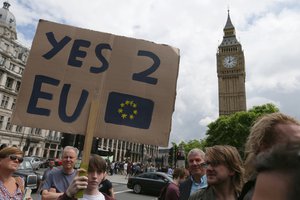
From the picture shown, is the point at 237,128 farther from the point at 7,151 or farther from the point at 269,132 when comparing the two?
the point at 269,132

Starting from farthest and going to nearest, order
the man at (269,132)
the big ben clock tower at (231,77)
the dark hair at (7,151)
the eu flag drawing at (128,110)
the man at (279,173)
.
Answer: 1. the big ben clock tower at (231,77)
2. the dark hair at (7,151)
3. the eu flag drawing at (128,110)
4. the man at (269,132)
5. the man at (279,173)

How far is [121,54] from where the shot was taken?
273 centimetres

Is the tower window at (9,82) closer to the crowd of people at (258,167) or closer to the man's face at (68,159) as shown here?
the man's face at (68,159)

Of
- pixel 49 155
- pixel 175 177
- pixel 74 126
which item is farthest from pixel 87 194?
pixel 49 155

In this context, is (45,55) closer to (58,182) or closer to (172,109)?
(172,109)

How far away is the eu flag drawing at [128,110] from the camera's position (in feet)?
8.62

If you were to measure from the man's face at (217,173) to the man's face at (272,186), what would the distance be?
2017mm

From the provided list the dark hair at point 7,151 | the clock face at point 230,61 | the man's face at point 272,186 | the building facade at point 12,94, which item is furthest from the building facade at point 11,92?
the clock face at point 230,61

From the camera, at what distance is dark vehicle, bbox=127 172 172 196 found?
15.0m

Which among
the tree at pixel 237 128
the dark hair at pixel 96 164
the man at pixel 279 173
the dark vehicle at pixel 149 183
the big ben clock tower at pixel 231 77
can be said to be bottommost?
the dark vehicle at pixel 149 183

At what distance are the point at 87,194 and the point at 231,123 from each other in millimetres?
46912

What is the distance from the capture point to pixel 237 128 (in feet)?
149

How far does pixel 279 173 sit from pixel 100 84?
2116mm

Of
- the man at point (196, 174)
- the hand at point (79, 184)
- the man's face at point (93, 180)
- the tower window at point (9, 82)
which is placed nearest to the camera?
the hand at point (79, 184)
